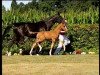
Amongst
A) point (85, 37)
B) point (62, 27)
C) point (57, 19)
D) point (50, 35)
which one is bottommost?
point (85, 37)

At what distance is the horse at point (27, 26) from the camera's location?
15.9 m

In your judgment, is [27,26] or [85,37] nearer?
[27,26]

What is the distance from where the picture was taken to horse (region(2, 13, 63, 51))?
15.9 m

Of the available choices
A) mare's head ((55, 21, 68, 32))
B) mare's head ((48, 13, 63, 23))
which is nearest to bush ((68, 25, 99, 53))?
mare's head ((48, 13, 63, 23))

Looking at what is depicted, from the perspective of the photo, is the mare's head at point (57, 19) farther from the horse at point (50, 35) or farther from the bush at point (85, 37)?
the bush at point (85, 37)

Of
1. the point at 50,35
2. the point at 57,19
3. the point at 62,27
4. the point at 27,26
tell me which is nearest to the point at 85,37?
the point at 57,19

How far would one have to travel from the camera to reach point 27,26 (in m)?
16.0

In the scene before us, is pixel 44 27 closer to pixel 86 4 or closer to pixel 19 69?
pixel 19 69

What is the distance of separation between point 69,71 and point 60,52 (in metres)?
7.05

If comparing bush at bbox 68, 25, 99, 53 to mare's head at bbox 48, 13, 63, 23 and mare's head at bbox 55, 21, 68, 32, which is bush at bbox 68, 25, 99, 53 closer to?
mare's head at bbox 48, 13, 63, 23

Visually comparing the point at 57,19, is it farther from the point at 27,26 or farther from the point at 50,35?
the point at 27,26

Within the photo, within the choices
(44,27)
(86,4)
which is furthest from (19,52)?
(86,4)

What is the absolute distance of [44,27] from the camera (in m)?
15.9

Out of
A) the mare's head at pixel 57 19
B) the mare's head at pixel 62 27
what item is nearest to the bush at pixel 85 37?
the mare's head at pixel 57 19
